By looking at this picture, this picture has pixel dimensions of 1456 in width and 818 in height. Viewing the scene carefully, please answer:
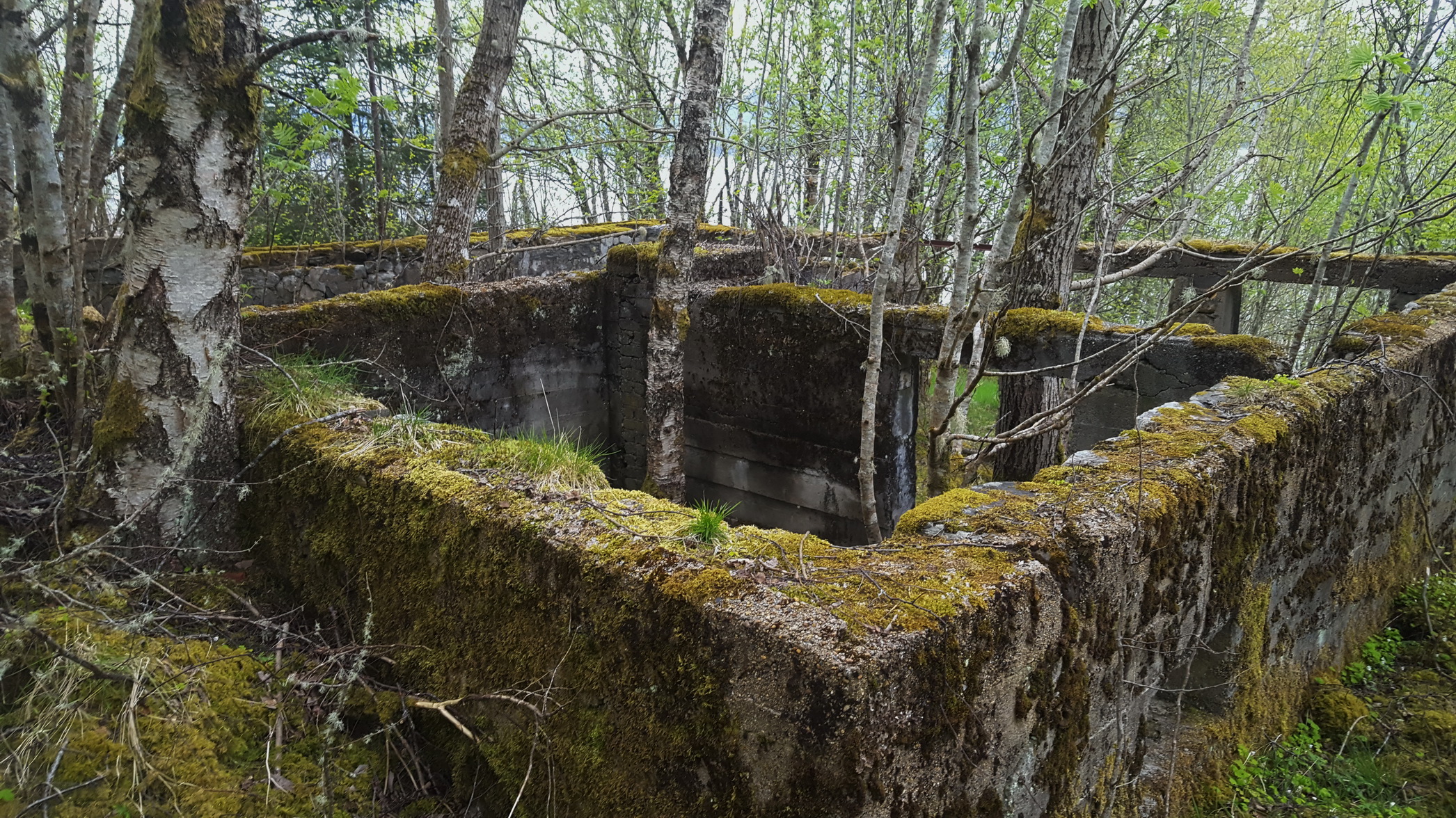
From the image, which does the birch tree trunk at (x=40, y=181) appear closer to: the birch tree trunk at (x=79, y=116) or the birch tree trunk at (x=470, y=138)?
the birch tree trunk at (x=79, y=116)

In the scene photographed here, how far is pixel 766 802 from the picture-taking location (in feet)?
6.25

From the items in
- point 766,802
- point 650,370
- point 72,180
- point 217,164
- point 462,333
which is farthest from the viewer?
point 462,333

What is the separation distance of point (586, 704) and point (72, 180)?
4513mm

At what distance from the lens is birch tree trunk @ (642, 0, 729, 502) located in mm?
5359

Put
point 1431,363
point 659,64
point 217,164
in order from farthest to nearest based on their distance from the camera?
point 659,64 → point 1431,363 → point 217,164

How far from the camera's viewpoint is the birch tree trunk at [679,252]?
5.36m

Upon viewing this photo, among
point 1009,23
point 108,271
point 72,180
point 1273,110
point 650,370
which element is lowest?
point 650,370

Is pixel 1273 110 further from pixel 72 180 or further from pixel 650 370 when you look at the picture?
pixel 72 180

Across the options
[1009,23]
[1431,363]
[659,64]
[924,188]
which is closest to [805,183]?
[924,188]

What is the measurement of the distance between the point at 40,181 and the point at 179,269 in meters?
1.38

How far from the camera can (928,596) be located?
200 centimetres

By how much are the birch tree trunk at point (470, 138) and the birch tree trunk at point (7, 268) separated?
2867 millimetres

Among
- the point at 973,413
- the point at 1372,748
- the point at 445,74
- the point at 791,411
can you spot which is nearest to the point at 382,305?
the point at 791,411

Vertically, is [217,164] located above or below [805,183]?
below
